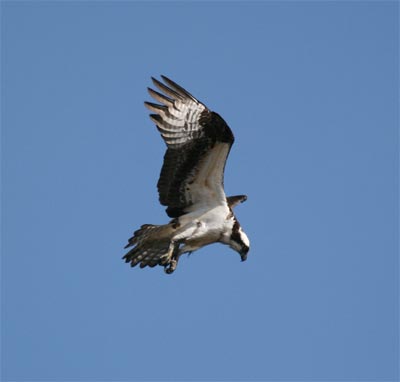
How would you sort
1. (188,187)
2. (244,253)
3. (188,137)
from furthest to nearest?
1. (244,253)
2. (188,187)
3. (188,137)

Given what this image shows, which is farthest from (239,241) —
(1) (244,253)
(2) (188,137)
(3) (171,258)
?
(2) (188,137)

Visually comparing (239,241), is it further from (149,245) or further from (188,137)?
(188,137)

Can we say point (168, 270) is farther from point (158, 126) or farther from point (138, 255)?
point (158, 126)

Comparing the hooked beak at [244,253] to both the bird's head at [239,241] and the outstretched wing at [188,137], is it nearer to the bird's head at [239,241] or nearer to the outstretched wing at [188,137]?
the bird's head at [239,241]

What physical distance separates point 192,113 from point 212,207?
1518 millimetres

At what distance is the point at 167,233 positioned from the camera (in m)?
16.9

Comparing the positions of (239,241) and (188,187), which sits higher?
(188,187)

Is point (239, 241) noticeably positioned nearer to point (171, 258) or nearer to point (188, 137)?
point (171, 258)

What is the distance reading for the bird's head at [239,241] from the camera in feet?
55.0

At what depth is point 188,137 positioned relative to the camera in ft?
53.0

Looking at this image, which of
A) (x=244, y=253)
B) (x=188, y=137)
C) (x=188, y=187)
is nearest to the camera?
(x=188, y=137)

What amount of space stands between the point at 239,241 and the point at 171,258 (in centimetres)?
103

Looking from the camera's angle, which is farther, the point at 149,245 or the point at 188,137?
the point at 149,245

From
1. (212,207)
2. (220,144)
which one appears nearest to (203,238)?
(212,207)
